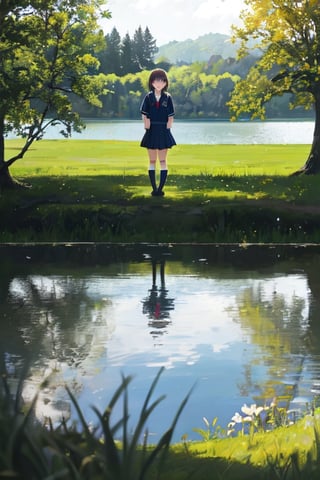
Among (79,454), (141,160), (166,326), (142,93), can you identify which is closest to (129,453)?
(79,454)

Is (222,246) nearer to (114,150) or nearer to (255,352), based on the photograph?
(255,352)

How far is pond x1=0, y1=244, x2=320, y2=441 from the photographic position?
29.9 ft

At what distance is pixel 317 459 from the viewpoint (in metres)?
5.49

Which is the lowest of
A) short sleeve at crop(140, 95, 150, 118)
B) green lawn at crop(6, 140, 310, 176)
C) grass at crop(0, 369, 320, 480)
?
green lawn at crop(6, 140, 310, 176)

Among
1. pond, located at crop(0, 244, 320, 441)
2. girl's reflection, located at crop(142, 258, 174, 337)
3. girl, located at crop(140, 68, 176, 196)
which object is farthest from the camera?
girl, located at crop(140, 68, 176, 196)

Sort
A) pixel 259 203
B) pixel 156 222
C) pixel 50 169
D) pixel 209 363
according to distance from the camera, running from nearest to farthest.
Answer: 1. pixel 209 363
2. pixel 156 222
3. pixel 259 203
4. pixel 50 169

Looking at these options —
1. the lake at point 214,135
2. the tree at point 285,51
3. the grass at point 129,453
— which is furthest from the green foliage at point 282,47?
the lake at point 214,135

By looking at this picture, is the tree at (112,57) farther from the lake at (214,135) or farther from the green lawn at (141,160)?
the green lawn at (141,160)

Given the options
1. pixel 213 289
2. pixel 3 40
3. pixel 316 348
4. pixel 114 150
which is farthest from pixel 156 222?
pixel 114 150

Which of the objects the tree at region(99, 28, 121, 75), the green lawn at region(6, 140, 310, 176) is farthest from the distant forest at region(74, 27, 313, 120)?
the green lawn at region(6, 140, 310, 176)

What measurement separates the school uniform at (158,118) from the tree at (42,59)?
13.5 feet

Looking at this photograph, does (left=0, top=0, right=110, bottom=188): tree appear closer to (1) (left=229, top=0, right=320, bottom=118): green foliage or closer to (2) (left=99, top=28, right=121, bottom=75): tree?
(1) (left=229, top=0, right=320, bottom=118): green foliage

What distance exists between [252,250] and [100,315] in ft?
21.6

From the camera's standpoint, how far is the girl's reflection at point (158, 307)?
12.2 m
